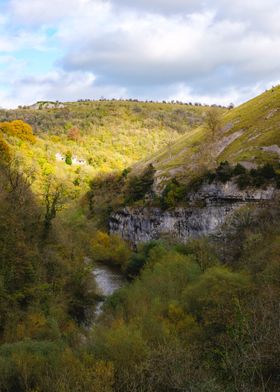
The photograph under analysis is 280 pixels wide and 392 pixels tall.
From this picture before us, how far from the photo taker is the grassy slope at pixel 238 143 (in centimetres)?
7075

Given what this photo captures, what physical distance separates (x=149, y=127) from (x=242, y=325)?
153m

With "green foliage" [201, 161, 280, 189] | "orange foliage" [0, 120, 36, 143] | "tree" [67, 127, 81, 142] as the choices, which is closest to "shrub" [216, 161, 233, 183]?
"green foliage" [201, 161, 280, 189]

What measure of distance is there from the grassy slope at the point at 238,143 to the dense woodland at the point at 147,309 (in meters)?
6.24

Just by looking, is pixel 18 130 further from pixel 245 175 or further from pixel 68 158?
pixel 245 175

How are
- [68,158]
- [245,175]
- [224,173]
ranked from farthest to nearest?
[68,158] < [224,173] < [245,175]

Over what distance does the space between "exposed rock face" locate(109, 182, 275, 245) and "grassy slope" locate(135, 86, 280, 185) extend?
722cm

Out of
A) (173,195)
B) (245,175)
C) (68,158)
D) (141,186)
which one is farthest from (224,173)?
(68,158)

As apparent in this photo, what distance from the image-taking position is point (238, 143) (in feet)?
258

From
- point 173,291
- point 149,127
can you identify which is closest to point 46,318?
point 173,291

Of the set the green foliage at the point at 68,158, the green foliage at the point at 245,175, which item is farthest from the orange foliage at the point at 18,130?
the green foliage at the point at 245,175

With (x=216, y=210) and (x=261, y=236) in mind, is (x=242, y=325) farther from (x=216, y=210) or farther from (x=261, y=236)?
(x=216, y=210)

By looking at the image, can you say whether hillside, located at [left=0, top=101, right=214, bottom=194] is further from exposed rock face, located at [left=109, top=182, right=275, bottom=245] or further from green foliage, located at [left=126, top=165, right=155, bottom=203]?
exposed rock face, located at [left=109, top=182, right=275, bottom=245]

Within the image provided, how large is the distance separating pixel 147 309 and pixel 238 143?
175 feet

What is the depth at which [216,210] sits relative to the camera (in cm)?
6269
